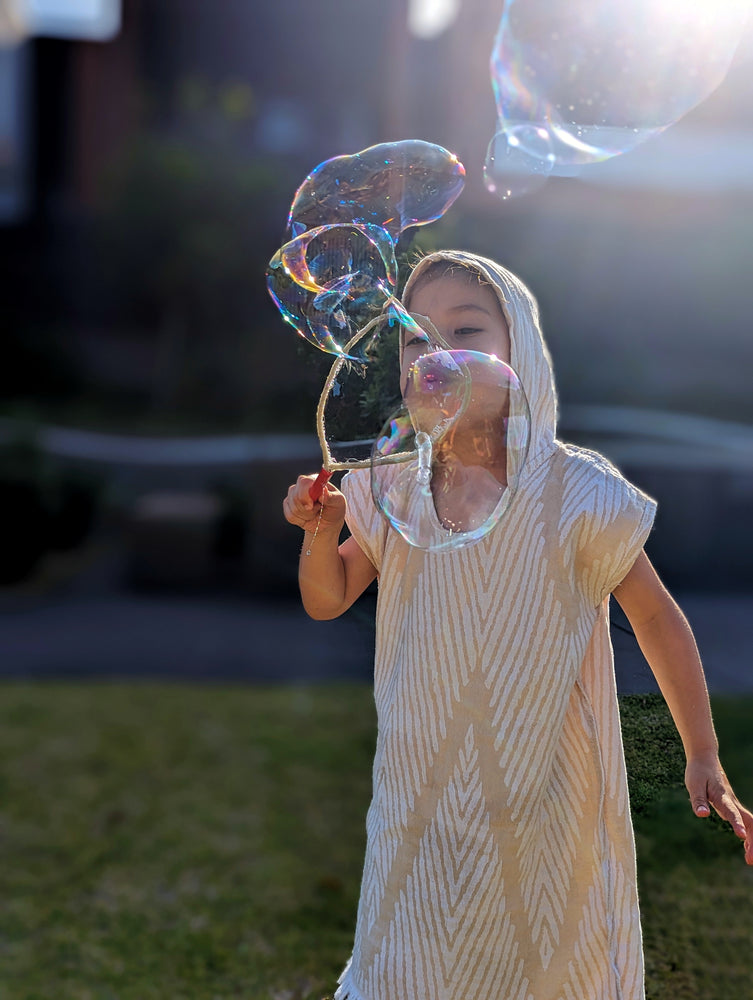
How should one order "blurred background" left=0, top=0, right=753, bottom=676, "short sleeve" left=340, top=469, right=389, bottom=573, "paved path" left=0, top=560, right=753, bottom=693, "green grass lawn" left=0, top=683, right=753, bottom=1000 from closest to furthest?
"short sleeve" left=340, top=469, right=389, bottom=573 < "green grass lawn" left=0, top=683, right=753, bottom=1000 < "paved path" left=0, top=560, right=753, bottom=693 < "blurred background" left=0, top=0, right=753, bottom=676

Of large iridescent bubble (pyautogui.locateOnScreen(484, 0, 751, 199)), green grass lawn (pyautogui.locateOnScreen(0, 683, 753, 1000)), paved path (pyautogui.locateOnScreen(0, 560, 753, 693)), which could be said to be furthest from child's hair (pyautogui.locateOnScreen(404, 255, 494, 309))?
paved path (pyautogui.locateOnScreen(0, 560, 753, 693))

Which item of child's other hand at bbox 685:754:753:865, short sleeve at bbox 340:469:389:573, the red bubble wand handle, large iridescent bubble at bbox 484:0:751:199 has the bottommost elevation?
Result: child's other hand at bbox 685:754:753:865

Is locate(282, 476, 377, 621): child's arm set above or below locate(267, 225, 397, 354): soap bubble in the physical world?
below

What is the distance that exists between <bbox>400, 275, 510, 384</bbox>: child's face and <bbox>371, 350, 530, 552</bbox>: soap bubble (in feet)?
0.16

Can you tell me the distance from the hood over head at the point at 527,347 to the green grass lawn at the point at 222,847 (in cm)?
46

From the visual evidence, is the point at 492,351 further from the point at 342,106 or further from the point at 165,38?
the point at 165,38

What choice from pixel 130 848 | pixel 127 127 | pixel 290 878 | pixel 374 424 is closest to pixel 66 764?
pixel 130 848

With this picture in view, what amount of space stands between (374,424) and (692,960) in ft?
4.40

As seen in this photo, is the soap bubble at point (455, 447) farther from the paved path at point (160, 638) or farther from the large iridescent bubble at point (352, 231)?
the paved path at point (160, 638)

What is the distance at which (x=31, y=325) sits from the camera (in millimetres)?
13312

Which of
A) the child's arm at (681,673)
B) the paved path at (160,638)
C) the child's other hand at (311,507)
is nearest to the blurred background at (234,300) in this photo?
the paved path at (160,638)

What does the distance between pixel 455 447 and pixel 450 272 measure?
262 mm

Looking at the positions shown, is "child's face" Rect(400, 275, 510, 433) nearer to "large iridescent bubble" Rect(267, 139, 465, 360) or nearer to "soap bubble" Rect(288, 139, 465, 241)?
"large iridescent bubble" Rect(267, 139, 465, 360)

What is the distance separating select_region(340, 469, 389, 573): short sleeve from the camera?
5.22 feet
